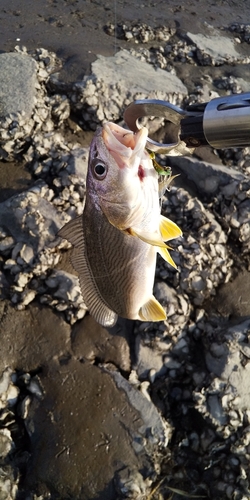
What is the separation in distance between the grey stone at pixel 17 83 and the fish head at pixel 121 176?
2.41 meters

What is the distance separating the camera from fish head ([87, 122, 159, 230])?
2922 millimetres

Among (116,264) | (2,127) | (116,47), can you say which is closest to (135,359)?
(116,264)

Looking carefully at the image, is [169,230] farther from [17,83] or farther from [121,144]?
[17,83]

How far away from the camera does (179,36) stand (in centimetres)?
693

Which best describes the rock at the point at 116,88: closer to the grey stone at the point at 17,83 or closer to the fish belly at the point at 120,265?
the grey stone at the point at 17,83

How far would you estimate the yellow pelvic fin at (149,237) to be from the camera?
3049mm

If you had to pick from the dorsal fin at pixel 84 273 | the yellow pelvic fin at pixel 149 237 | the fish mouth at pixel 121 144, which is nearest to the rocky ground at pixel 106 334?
the dorsal fin at pixel 84 273

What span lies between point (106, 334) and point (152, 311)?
2.70 ft

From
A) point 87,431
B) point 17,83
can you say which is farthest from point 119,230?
point 17,83

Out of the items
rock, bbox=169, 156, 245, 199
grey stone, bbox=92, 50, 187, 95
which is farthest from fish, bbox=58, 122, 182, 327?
grey stone, bbox=92, 50, 187, 95

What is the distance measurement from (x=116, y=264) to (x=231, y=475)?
1.98 m

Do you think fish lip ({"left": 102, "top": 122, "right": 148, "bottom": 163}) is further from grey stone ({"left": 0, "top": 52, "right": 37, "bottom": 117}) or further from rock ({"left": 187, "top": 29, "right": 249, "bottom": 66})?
rock ({"left": 187, "top": 29, "right": 249, "bottom": 66})

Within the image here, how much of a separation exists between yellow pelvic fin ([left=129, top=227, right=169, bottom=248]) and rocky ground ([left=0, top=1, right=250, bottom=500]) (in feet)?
4.37

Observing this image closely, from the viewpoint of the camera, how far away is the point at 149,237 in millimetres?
3100
